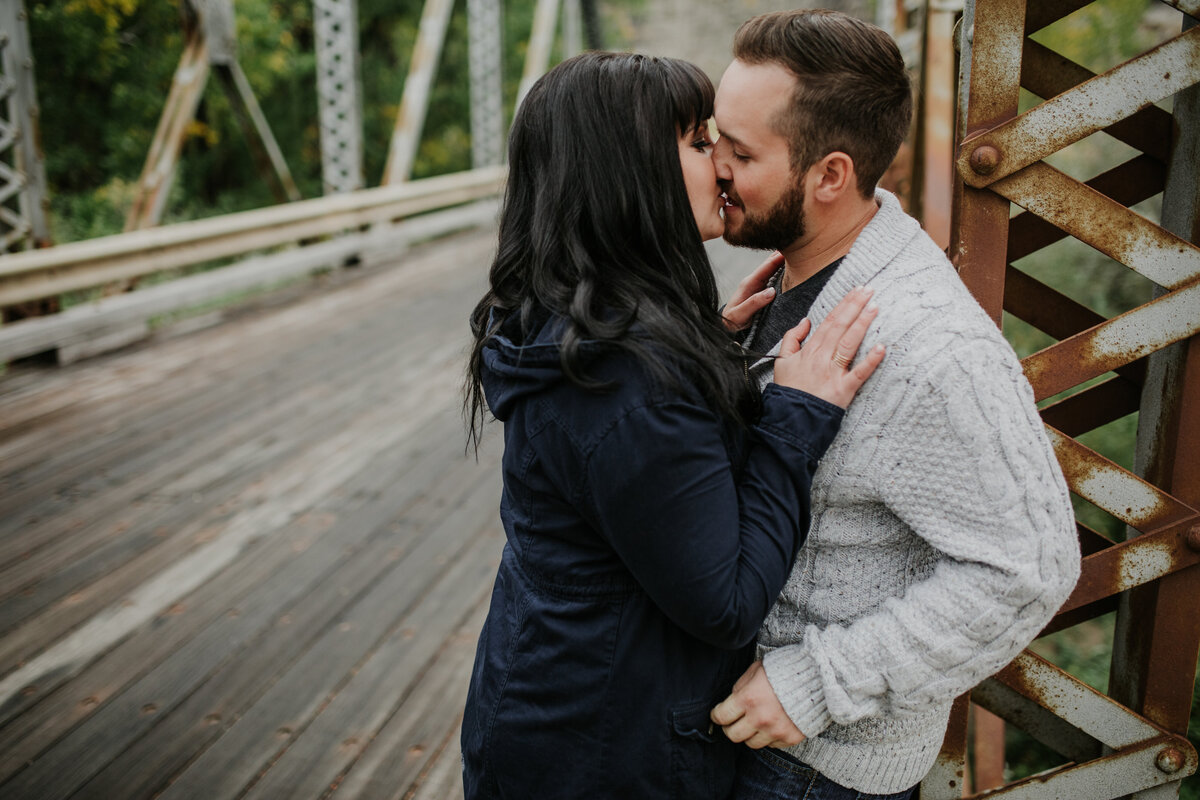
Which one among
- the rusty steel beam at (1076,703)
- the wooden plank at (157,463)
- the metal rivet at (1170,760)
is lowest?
the wooden plank at (157,463)

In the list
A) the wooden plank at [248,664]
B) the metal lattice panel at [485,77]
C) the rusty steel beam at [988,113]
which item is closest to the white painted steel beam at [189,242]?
the wooden plank at [248,664]

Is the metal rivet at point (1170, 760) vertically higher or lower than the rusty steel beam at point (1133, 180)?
lower

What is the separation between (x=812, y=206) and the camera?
1.50m

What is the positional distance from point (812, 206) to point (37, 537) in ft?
11.8

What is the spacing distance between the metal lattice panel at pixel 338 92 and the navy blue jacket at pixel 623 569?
343 inches

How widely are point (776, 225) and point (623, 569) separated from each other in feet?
2.11

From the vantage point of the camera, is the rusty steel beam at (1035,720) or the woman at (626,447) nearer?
the woman at (626,447)

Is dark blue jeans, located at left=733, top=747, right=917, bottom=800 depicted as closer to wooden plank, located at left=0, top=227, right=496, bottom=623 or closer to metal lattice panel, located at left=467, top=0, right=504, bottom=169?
wooden plank, located at left=0, top=227, right=496, bottom=623

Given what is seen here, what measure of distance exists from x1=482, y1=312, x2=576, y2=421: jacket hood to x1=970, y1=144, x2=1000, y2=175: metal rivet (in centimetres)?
71

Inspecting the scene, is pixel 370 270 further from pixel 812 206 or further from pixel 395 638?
pixel 812 206

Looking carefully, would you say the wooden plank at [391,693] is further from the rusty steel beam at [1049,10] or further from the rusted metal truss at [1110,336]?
the rusty steel beam at [1049,10]

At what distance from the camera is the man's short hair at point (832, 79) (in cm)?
141

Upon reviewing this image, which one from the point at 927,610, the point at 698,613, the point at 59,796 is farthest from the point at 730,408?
the point at 59,796

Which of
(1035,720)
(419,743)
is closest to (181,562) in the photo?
(419,743)
